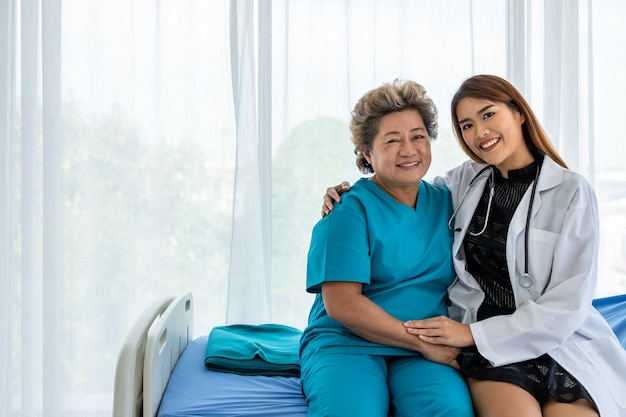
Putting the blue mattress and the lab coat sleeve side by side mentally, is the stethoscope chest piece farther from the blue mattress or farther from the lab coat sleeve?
the blue mattress

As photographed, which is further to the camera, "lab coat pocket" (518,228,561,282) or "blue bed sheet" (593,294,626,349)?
"blue bed sheet" (593,294,626,349)

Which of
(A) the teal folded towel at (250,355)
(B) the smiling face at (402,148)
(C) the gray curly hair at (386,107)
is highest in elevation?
(C) the gray curly hair at (386,107)

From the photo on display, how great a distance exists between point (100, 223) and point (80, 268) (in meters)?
0.19

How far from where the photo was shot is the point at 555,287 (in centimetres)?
153

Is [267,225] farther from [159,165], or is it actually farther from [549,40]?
[549,40]

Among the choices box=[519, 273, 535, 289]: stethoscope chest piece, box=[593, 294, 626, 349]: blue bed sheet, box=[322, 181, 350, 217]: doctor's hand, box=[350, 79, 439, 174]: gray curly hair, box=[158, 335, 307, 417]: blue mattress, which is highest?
box=[350, 79, 439, 174]: gray curly hair

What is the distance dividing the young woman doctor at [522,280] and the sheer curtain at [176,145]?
0.88 metres

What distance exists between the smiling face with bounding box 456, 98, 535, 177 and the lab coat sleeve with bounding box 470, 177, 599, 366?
0.49ft

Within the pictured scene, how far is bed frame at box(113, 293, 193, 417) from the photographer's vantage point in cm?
143

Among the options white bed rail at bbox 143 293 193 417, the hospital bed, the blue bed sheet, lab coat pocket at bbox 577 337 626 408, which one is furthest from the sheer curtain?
lab coat pocket at bbox 577 337 626 408

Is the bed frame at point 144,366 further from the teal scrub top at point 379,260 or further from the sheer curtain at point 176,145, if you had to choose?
the sheer curtain at point 176,145

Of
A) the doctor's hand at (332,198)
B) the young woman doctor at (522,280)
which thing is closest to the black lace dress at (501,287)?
the young woman doctor at (522,280)

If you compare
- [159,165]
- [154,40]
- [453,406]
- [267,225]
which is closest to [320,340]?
[453,406]

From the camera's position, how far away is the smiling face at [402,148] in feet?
5.62
